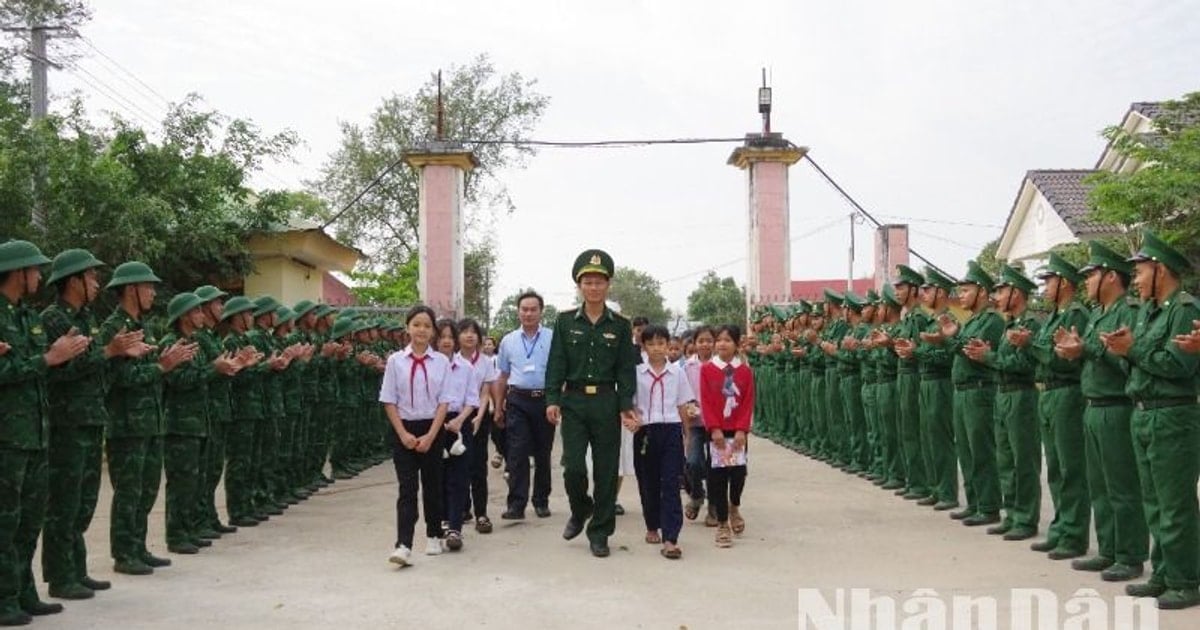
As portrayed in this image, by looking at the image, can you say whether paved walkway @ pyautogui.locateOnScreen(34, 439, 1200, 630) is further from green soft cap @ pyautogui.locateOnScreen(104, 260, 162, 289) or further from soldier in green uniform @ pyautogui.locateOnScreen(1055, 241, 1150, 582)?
green soft cap @ pyautogui.locateOnScreen(104, 260, 162, 289)

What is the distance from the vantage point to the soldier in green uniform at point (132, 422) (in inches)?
279

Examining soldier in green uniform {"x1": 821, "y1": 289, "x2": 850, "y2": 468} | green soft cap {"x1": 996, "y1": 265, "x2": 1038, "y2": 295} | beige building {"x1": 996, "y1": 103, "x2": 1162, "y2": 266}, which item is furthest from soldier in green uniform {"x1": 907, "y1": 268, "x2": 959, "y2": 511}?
beige building {"x1": 996, "y1": 103, "x2": 1162, "y2": 266}

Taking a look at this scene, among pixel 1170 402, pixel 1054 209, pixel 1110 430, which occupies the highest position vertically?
pixel 1054 209

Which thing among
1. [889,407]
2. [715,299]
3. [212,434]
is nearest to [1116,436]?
[889,407]

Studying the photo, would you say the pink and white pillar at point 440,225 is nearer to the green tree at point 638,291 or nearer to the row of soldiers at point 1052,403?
the row of soldiers at point 1052,403

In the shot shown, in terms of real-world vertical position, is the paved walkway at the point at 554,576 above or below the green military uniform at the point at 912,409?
below

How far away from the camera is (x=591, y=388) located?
788 cm

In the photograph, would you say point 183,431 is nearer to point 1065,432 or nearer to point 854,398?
point 1065,432

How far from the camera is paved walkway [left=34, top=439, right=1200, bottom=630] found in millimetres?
6033

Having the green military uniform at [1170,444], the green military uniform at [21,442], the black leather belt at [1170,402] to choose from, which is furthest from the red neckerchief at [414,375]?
the black leather belt at [1170,402]

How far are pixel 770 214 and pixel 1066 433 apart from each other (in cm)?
1384

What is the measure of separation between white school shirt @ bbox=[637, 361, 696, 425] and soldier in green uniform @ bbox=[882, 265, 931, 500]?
2883 millimetres

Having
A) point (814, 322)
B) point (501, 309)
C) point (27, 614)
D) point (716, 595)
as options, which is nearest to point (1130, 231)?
point (814, 322)

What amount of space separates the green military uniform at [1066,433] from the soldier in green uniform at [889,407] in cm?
320
